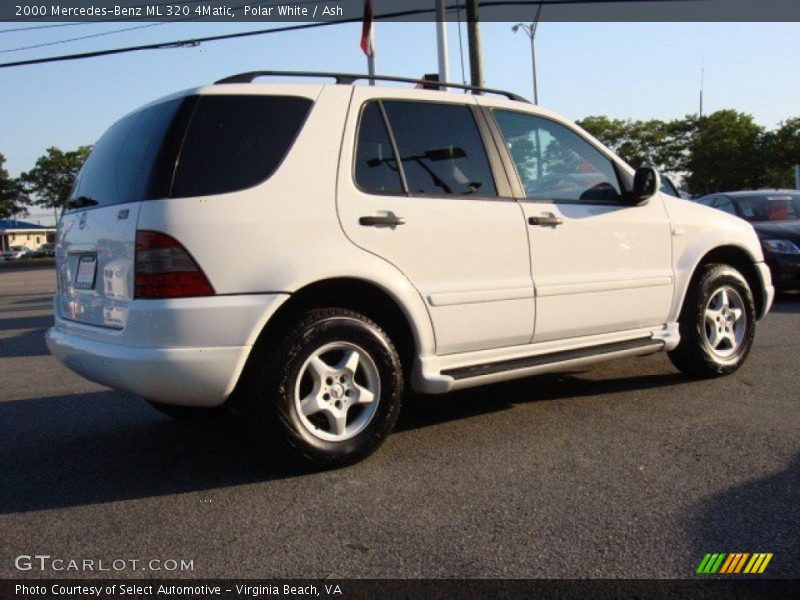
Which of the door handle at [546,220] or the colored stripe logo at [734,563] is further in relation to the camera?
the door handle at [546,220]

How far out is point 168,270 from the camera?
11.2ft

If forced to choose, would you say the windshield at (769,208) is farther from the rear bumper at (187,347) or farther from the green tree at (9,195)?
the green tree at (9,195)

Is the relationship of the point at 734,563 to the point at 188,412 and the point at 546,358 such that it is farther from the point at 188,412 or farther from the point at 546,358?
the point at 188,412

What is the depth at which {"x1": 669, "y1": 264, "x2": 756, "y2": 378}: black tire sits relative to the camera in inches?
208

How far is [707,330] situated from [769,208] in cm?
697

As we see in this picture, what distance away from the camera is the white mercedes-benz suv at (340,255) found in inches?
136

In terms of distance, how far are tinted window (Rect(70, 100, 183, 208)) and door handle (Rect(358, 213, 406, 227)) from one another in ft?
3.16

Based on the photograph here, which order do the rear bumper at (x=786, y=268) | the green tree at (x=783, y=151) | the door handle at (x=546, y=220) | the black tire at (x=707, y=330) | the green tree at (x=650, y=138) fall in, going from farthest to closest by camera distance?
1. the green tree at (x=650, y=138)
2. the green tree at (x=783, y=151)
3. the rear bumper at (x=786, y=268)
4. the black tire at (x=707, y=330)
5. the door handle at (x=546, y=220)

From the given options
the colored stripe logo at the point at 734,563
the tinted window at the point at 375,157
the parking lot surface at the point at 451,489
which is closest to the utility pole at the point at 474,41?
the parking lot surface at the point at 451,489

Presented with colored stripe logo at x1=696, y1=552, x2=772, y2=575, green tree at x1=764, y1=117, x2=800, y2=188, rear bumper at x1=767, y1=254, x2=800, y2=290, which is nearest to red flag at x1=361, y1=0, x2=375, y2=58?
rear bumper at x1=767, y1=254, x2=800, y2=290

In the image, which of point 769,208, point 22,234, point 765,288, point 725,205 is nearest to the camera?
point 765,288

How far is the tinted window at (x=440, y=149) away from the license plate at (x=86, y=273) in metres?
1.64

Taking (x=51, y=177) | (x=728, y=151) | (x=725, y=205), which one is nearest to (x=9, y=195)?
(x=51, y=177)

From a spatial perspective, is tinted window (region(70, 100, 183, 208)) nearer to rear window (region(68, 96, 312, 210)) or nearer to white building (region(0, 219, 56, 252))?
rear window (region(68, 96, 312, 210))
